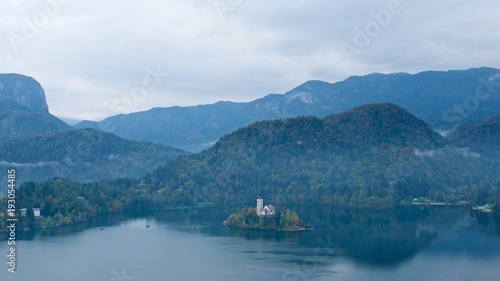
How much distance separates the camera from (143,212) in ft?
194

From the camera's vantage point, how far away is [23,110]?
115m

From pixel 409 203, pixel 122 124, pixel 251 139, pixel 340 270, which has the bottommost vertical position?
pixel 340 270

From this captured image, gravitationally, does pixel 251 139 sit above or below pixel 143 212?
above

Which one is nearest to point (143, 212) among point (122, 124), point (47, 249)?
point (47, 249)

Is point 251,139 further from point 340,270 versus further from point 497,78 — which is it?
point 497,78

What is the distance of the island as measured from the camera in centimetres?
4459

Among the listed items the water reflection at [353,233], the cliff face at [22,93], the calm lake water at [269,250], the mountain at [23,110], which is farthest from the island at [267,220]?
the cliff face at [22,93]

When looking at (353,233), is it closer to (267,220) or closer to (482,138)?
(267,220)

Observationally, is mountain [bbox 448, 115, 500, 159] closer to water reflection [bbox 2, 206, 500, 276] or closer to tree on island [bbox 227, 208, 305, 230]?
water reflection [bbox 2, 206, 500, 276]

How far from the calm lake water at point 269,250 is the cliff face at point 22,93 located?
7580 cm

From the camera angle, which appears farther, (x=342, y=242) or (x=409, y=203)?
(x=409, y=203)

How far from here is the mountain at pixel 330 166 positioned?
64.0 meters

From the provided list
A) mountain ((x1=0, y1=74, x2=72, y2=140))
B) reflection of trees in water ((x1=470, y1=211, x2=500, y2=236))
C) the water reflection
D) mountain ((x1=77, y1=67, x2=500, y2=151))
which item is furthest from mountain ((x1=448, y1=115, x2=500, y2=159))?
mountain ((x1=0, y1=74, x2=72, y2=140))

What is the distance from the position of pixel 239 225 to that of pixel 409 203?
21517mm
